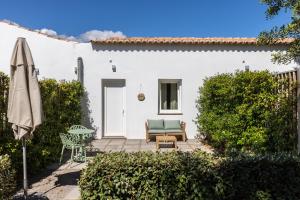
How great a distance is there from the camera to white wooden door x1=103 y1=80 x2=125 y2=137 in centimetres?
1495

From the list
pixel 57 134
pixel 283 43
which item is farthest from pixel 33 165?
pixel 283 43

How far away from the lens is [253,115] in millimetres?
9531

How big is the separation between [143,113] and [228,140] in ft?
18.3

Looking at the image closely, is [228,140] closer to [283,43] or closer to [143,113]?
[143,113]

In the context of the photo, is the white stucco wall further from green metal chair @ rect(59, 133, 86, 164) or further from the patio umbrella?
the patio umbrella

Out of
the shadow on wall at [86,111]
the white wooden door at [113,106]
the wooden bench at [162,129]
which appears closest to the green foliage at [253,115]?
the wooden bench at [162,129]

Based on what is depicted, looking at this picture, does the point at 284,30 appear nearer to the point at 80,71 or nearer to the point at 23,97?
the point at 23,97

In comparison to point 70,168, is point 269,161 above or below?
above

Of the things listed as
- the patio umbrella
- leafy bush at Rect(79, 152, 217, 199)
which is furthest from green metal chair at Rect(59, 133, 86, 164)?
leafy bush at Rect(79, 152, 217, 199)

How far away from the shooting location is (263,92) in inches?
367

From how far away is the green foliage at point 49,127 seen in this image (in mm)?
7320

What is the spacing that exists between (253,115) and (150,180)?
17.9ft

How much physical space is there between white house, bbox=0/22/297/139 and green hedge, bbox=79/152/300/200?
31.7ft

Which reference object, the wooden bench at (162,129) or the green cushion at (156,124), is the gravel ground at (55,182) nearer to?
the wooden bench at (162,129)
